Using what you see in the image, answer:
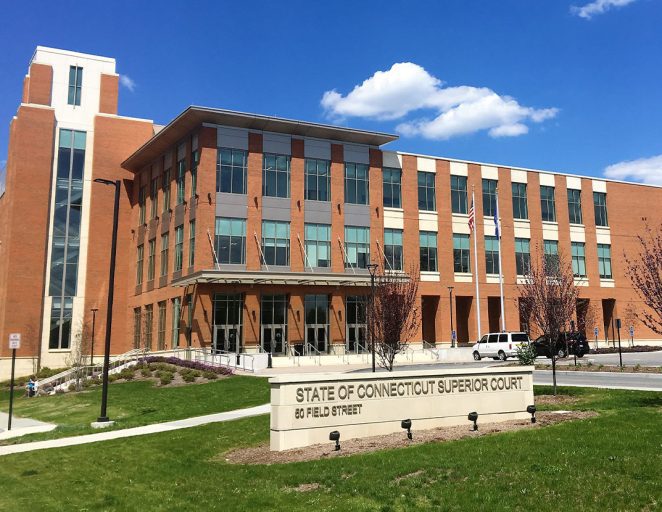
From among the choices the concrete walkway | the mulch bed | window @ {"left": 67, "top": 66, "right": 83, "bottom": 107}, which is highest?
window @ {"left": 67, "top": 66, "right": 83, "bottom": 107}

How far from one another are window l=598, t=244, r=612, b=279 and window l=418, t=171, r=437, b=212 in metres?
20.2

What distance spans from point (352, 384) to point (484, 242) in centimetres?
4787

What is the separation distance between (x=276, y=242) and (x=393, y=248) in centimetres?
1118

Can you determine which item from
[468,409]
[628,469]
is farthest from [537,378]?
[628,469]

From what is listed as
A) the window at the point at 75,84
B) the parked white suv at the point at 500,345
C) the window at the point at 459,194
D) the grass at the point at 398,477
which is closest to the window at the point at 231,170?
the window at the point at 459,194

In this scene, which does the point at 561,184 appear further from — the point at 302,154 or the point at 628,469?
the point at 628,469

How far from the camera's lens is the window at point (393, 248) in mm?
54531

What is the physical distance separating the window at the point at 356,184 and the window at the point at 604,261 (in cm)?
2740

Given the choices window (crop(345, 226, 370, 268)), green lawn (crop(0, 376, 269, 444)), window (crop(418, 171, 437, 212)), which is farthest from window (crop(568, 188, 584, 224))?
green lawn (crop(0, 376, 269, 444))

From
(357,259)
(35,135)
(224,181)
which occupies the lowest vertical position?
(357,259)

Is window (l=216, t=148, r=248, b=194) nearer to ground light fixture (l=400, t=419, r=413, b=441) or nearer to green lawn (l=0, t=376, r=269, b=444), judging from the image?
green lawn (l=0, t=376, r=269, b=444)

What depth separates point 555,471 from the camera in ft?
28.7

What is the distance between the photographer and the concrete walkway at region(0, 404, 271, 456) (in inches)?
636

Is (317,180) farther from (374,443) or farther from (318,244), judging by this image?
(374,443)
